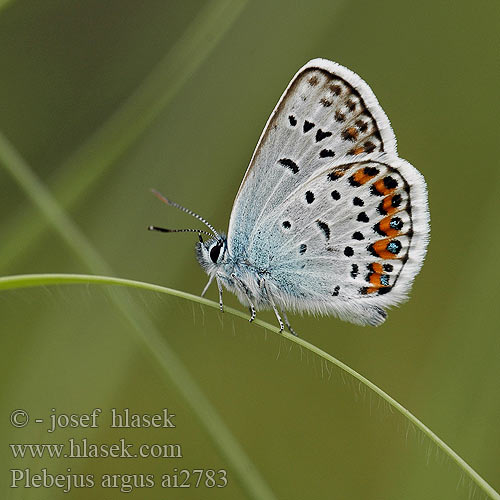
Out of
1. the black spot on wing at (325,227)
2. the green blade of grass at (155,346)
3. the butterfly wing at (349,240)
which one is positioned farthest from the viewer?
the black spot on wing at (325,227)

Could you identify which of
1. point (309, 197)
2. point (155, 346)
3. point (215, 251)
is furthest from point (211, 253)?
point (155, 346)

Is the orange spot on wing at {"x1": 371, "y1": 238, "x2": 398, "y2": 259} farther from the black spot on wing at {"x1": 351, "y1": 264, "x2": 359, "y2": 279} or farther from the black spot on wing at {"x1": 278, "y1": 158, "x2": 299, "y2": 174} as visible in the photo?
the black spot on wing at {"x1": 278, "y1": 158, "x2": 299, "y2": 174}

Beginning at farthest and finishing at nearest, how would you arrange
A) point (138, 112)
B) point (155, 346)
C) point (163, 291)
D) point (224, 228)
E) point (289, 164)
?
1. point (224, 228)
2. point (289, 164)
3. point (138, 112)
4. point (155, 346)
5. point (163, 291)

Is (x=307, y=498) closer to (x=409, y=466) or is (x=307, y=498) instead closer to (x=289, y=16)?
(x=409, y=466)

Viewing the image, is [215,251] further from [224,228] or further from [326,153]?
[224,228]

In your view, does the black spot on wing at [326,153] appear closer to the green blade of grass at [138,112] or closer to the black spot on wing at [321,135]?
the black spot on wing at [321,135]

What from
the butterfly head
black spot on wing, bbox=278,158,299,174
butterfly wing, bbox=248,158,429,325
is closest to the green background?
the butterfly head

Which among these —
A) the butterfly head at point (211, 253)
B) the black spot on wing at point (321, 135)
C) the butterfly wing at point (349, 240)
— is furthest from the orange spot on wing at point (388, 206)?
the butterfly head at point (211, 253)

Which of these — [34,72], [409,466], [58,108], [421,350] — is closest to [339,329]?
[421,350]
